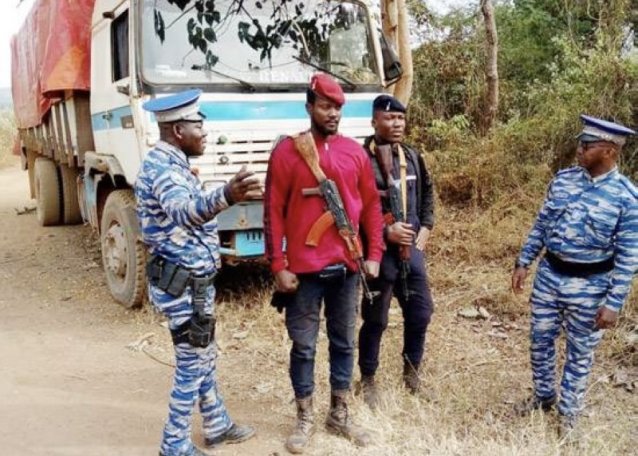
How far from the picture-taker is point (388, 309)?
11.1ft

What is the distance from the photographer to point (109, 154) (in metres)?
→ 5.47

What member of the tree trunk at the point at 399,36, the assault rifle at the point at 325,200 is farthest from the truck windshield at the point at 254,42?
the assault rifle at the point at 325,200

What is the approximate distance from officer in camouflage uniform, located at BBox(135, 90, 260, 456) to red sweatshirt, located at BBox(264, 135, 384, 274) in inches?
10.9

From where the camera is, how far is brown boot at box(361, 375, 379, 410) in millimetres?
3436

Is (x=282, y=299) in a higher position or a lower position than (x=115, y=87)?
lower

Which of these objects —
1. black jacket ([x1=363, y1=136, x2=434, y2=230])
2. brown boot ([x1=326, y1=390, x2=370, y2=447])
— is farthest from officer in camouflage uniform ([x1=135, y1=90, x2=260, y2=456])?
black jacket ([x1=363, y1=136, x2=434, y2=230])

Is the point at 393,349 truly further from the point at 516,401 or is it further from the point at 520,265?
the point at 520,265

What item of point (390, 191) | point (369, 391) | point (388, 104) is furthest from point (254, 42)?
point (369, 391)

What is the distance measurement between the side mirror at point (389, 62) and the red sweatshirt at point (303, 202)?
251cm

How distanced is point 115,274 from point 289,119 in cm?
203

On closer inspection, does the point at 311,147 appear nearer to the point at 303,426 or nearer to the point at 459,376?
the point at 303,426

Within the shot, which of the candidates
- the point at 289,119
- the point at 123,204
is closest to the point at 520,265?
the point at 289,119

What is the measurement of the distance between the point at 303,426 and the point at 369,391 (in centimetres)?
48

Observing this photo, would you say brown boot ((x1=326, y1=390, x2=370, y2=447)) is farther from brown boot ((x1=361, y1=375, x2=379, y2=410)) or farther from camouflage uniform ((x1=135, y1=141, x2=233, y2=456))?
camouflage uniform ((x1=135, y1=141, x2=233, y2=456))
